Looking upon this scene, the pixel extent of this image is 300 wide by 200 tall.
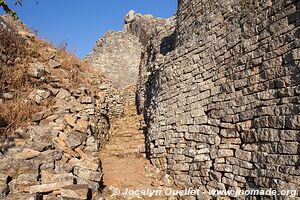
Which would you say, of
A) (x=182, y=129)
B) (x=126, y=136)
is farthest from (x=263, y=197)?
(x=126, y=136)

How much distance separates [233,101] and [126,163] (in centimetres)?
414

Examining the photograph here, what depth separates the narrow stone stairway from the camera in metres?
6.33

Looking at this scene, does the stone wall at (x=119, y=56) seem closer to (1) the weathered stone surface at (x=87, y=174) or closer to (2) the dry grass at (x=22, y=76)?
(2) the dry grass at (x=22, y=76)

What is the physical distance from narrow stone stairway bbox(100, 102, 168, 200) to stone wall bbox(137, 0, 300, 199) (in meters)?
0.51

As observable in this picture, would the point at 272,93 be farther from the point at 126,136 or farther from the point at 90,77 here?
the point at 90,77

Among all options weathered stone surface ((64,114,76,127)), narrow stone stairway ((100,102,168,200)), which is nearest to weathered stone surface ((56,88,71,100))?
weathered stone surface ((64,114,76,127))

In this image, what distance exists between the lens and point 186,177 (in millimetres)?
6027

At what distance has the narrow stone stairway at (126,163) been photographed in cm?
633

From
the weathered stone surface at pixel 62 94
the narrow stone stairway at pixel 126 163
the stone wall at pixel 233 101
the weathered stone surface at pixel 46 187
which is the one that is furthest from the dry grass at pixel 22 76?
the stone wall at pixel 233 101

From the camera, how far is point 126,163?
811 cm

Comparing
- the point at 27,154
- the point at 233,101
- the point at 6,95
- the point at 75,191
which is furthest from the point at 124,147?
the point at 233,101

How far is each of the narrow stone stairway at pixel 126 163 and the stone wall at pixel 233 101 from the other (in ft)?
1.66

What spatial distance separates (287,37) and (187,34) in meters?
4.17

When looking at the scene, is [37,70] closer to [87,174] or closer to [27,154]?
[27,154]
